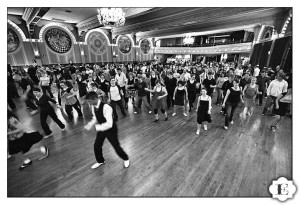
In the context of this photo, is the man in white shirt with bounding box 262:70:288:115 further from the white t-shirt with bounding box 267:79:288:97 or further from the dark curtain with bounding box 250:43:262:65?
the dark curtain with bounding box 250:43:262:65

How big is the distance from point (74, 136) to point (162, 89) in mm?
2854

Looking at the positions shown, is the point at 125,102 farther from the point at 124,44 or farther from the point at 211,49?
the point at 211,49

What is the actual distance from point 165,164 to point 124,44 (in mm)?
18644

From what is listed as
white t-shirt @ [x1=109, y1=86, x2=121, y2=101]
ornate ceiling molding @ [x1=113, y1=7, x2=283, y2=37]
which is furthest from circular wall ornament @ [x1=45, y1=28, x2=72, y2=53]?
white t-shirt @ [x1=109, y1=86, x2=121, y2=101]

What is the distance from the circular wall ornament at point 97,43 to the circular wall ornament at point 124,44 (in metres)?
2.18

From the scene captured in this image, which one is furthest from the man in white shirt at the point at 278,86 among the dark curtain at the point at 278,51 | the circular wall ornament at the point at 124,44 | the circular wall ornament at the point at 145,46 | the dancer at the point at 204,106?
the circular wall ornament at the point at 145,46

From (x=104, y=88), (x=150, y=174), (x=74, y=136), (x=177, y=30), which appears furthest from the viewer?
(x=177, y=30)

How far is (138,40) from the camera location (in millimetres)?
19969

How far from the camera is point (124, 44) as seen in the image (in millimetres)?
18625

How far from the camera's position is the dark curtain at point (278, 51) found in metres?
8.09

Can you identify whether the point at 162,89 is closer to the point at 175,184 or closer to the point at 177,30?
the point at 175,184

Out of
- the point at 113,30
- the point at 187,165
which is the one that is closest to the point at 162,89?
the point at 187,165

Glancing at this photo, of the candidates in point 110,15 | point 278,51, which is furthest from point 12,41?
point 278,51
